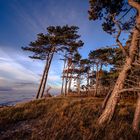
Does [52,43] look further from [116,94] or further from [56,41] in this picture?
[116,94]

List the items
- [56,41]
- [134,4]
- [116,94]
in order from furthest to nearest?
[56,41]
[134,4]
[116,94]

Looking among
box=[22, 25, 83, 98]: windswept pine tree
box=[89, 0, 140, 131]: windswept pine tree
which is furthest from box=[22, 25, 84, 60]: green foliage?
box=[89, 0, 140, 131]: windswept pine tree

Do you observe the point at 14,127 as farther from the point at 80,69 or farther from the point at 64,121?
the point at 80,69

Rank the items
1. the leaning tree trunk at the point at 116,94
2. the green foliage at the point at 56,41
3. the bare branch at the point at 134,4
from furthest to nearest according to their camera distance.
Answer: the green foliage at the point at 56,41 < the bare branch at the point at 134,4 < the leaning tree trunk at the point at 116,94

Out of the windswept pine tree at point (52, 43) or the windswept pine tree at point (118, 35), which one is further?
the windswept pine tree at point (52, 43)

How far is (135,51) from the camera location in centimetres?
739

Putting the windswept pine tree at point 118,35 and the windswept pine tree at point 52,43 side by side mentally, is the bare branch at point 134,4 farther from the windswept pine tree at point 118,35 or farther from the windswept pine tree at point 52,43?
the windswept pine tree at point 52,43

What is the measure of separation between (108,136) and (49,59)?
17.5 meters

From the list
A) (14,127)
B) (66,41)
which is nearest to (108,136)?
(14,127)

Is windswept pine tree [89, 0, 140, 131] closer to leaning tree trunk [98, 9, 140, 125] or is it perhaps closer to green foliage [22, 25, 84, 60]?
leaning tree trunk [98, 9, 140, 125]

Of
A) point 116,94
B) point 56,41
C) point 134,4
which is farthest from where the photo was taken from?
point 56,41

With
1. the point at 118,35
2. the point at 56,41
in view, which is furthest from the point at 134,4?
the point at 56,41

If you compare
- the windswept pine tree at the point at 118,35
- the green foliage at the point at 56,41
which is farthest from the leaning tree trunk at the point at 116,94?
the green foliage at the point at 56,41

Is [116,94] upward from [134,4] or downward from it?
downward
